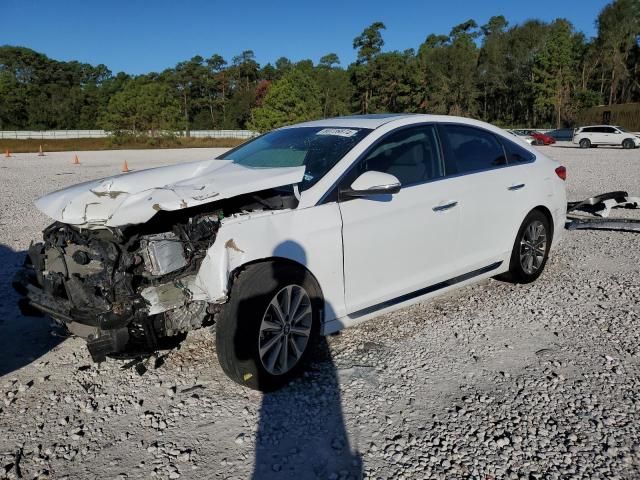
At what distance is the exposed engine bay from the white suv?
34.7 metres

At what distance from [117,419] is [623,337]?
3.78 metres

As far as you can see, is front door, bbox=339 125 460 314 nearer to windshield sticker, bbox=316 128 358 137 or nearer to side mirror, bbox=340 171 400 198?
side mirror, bbox=340 171 400 198

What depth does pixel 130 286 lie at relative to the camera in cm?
313

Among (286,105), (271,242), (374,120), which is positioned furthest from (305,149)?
(286,105)

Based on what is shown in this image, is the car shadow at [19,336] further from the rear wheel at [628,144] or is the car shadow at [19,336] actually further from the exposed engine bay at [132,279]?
the rear wheel at [628,144]

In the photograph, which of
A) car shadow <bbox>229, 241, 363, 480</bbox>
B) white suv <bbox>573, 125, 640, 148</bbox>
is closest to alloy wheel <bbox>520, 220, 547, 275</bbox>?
car shadow <bbox>229, 241, 363, 480</bbox>

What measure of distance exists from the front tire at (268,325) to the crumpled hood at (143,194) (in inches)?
21.9

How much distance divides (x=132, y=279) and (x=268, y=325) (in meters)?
0.88

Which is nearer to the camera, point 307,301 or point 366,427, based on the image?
point 366,427

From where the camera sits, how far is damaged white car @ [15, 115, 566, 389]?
3.14 m

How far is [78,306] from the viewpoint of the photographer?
326 centimetres

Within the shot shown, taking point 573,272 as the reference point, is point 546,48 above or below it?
above

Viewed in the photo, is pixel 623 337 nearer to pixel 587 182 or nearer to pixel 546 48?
pixel 587 182

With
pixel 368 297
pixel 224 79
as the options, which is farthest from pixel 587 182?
pixel 224 79
